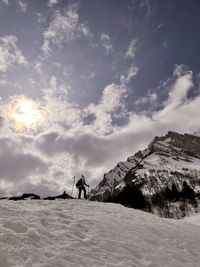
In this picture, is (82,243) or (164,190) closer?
(82,243)

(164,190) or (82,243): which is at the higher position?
(164,190)

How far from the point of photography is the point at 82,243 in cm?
629

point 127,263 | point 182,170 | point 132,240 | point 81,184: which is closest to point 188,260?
point 132,240

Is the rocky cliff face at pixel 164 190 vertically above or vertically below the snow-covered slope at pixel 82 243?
above

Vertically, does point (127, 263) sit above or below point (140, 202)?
below

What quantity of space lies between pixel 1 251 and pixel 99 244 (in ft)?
9.48

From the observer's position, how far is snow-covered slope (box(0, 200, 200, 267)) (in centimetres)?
498

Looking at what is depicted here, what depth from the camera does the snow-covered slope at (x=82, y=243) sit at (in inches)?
196

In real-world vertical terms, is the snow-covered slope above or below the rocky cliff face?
below

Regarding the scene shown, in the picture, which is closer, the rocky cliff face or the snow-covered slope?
the snow-covered slope

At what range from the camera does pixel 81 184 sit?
21484mm

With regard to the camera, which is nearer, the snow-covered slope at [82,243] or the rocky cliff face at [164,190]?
the snow-covered slope at [82,243]

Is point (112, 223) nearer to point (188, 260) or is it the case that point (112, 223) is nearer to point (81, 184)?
point (188, 260)

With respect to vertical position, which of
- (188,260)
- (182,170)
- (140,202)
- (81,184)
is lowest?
(188,260)
